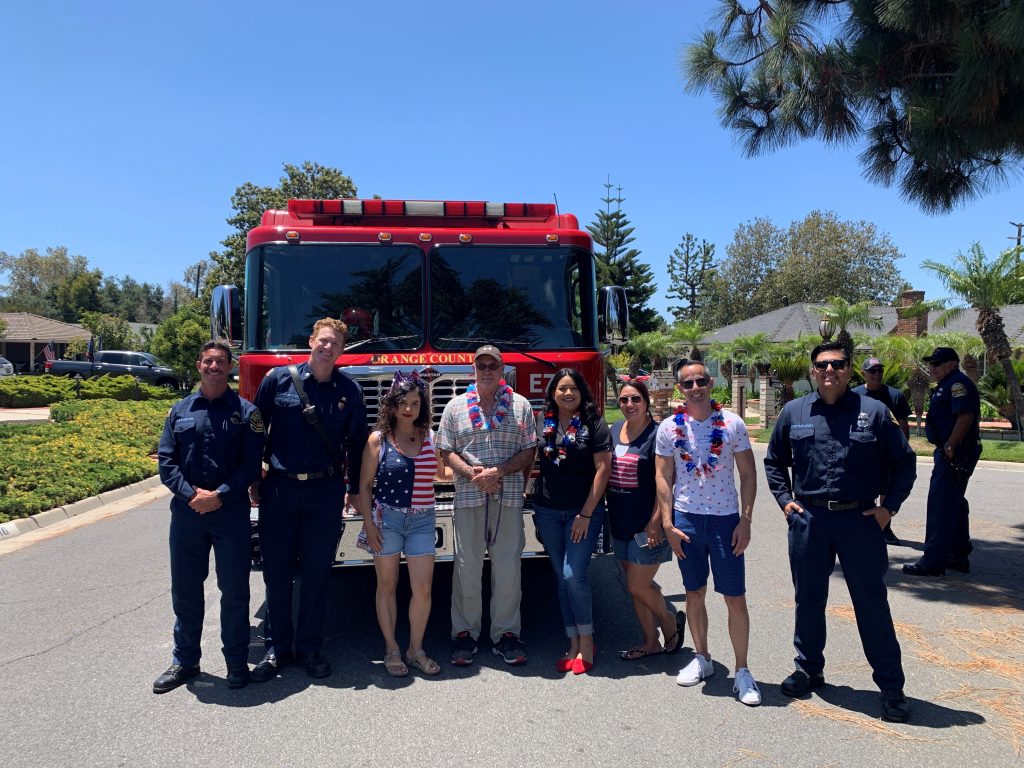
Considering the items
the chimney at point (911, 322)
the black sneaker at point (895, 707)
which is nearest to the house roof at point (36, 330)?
the chimney at point (911, 322)

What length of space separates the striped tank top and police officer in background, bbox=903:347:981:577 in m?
4.37

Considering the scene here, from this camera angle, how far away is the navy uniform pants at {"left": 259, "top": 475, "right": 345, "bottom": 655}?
163 inches

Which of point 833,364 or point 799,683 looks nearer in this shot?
point 833,364

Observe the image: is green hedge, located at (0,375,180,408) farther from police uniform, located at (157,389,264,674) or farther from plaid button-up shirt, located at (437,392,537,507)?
plaid button-up shirt, located at (437,392,537,507)

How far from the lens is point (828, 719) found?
3590 millimetres

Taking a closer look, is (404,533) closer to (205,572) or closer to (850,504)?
(205,572)

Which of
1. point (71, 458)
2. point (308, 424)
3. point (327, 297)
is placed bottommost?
point (71, 458)

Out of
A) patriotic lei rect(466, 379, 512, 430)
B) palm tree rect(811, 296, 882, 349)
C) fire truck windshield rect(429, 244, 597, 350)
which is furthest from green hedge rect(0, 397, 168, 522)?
palm tree rect(811, 296, 882, 349)

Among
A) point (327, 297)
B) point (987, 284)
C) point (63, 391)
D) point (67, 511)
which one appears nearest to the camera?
point (327, 297)

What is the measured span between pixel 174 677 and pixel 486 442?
2.07m

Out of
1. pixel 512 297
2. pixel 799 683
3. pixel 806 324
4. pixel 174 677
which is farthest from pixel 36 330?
pixel 799 683

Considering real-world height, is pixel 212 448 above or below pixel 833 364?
below

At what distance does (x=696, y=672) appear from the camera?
4.02 m

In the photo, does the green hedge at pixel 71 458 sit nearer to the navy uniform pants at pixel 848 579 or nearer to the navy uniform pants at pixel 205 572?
the navy uniform pants at pixel 205 572
